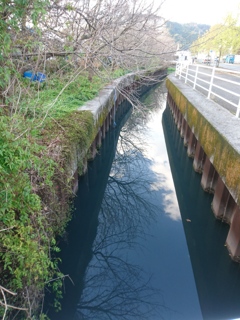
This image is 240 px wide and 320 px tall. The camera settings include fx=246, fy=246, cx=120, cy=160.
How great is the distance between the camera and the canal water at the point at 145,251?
398 centimetres

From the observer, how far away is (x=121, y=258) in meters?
4.96

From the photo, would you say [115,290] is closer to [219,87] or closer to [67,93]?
[219,87]

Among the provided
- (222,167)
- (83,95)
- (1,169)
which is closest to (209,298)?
(222,167)

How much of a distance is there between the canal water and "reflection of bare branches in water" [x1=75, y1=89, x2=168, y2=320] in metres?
0.02

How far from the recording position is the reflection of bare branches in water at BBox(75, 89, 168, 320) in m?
3.95

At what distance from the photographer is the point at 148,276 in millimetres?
4500

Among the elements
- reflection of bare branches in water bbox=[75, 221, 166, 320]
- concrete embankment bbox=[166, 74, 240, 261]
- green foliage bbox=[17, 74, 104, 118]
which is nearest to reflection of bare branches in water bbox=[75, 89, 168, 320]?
reflection of bare branches in water bbox=[75, 221, 166, 320]

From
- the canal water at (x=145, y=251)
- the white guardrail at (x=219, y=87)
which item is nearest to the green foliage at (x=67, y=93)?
the canal water at (x=145, y=251)

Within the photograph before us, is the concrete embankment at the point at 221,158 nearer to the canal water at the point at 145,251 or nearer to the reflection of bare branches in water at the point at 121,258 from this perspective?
the canal water at the point at 145,251

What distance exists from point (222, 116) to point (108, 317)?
4.92 meters

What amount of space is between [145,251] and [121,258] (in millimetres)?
528

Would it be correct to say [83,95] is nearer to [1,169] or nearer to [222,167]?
[222,167]

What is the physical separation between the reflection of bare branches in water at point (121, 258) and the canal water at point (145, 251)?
16 millimetres

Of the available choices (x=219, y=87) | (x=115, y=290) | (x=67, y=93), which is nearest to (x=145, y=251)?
(x=115, y=290)
